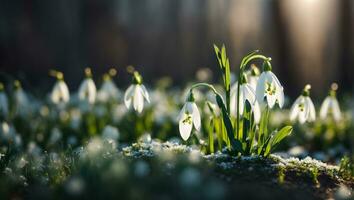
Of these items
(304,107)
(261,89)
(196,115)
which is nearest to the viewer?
(261,89)

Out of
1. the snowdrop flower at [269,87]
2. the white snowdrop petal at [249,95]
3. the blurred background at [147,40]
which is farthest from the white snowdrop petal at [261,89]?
the blurred background at [147,40]

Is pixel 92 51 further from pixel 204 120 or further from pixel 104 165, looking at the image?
pixel 104 165

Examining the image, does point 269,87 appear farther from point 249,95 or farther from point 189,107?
point 189,107

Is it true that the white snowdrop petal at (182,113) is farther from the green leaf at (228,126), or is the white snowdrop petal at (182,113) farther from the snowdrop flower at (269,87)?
the snowdrop flower at (269,87)

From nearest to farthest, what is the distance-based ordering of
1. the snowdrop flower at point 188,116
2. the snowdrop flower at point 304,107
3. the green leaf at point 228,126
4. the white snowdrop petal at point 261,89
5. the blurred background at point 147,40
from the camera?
the white snowdrop petal at point 261,89, the snowdrop flower at point 188,116, the green leaf at point 228,126, the snowdrop flower at point 304,107, the blurred background at point 147,40

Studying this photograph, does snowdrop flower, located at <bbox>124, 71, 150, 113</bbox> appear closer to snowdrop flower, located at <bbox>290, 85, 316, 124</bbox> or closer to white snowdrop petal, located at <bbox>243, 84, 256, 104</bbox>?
white snowdrop petal, located at <bbox>243, 84, 256, 104</bbox>

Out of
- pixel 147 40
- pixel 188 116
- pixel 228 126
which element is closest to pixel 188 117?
pixel 188 116

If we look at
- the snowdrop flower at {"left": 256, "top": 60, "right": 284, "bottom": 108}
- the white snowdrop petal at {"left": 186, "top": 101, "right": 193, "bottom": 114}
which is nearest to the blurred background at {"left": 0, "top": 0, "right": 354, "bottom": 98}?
the white snowdrop petal at {"left": 186, "top": 101, "right": 193, "bottom": 114}
